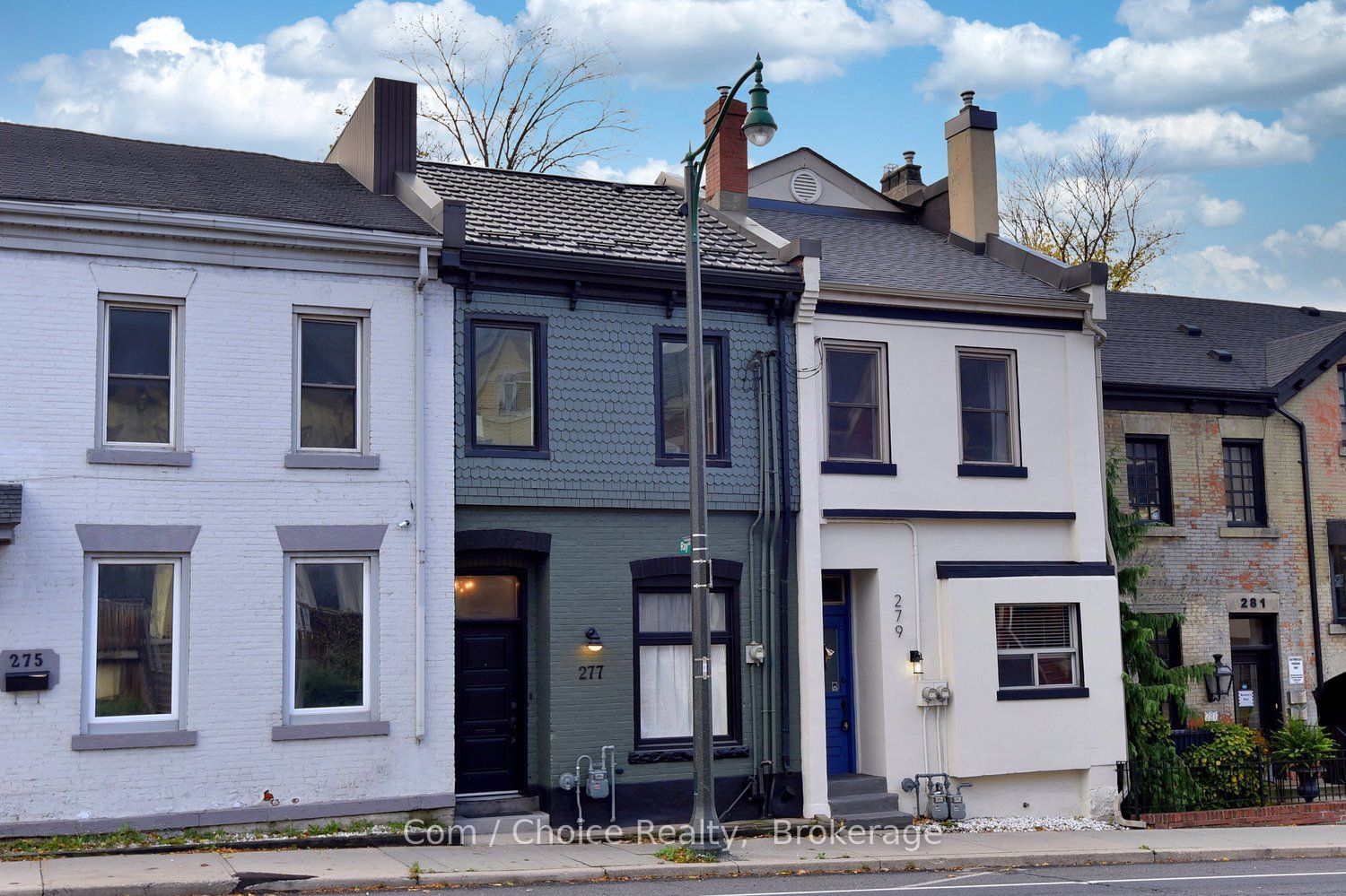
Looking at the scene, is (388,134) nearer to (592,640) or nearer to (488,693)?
(592,640)

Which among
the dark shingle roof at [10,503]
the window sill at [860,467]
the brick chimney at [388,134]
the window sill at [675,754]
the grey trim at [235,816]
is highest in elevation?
the brick chimney at [388,134]

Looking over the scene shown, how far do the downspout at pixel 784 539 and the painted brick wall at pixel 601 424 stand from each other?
0.41m

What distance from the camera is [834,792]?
17.8 metres

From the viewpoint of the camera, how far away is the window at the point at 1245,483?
23766 mm

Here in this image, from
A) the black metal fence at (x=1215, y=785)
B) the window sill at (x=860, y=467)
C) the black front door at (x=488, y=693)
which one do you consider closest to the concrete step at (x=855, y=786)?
the black metal fence at (x=1215, y=785)

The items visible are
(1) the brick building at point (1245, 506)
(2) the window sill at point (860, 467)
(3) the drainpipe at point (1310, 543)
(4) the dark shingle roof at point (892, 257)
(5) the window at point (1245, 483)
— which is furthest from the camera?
(5) the window at point (1245, 483)

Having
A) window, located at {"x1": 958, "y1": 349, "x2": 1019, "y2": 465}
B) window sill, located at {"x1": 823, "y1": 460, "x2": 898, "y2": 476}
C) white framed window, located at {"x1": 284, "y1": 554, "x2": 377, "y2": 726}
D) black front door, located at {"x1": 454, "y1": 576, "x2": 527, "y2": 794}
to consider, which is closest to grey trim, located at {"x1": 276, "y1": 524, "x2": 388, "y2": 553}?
white framed window, located at {"x1": 284, "y1": 554, "x2": 377, "y2": 726}

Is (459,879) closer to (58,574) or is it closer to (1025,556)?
(58,574)

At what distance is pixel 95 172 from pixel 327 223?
9.80 ft

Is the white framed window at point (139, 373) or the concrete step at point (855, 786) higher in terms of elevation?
the white framed window at point (139, 373)

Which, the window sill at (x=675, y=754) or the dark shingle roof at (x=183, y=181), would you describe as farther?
the window sill at (x=675, y=754)

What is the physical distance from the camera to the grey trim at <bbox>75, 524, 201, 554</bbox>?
558 inches

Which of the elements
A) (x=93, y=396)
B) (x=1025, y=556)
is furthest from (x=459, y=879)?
(x=1025, y=556)

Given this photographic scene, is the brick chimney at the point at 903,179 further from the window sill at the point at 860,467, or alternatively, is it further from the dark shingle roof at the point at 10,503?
the dark shingle roof at the point at 10,503
